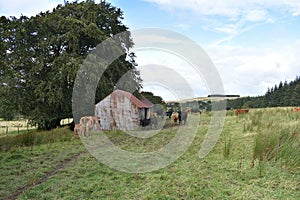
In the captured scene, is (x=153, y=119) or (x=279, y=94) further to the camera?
(x=279, y=94)

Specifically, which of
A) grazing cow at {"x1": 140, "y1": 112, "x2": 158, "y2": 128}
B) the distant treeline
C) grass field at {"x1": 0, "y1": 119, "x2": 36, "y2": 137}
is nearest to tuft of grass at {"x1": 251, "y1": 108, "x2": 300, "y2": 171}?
grazing cow at {"x1": 140, "y1": 112, "x2": 158, "y2": 128}

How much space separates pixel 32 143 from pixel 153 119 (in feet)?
32.2

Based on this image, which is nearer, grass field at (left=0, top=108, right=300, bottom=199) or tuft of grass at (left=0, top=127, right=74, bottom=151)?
grass field at (left=0, top=108, right=300, bottom=199)

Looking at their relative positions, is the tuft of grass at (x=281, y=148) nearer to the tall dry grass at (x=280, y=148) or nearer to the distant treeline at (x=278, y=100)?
the tall dry grass at (x=280, y=148)

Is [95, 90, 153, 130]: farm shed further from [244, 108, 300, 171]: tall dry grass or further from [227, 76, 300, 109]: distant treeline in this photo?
[227, 76, 300, 109]: distant treeline

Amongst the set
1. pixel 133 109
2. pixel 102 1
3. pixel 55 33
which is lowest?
pixel 133 109

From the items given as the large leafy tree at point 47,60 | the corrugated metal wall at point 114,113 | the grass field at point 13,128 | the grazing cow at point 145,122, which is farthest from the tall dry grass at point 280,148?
the grass field at point 13,128

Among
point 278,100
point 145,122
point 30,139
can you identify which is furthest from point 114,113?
point 278,100

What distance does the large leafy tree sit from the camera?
17.1 metres

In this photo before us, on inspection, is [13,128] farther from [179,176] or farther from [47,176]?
[179,176]

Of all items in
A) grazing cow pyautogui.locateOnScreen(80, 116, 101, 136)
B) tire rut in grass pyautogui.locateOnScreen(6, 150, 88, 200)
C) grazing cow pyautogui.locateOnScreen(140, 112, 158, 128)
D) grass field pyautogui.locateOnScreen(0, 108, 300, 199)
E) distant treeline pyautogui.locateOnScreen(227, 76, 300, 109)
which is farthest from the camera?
distant treeline pyautogui.locateOnScreen(227, 76, 300, 109)

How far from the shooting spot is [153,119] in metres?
19.2

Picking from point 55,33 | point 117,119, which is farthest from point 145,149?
point 55,33

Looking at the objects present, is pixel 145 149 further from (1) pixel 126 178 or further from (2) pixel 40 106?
(2) pixel 40 106
